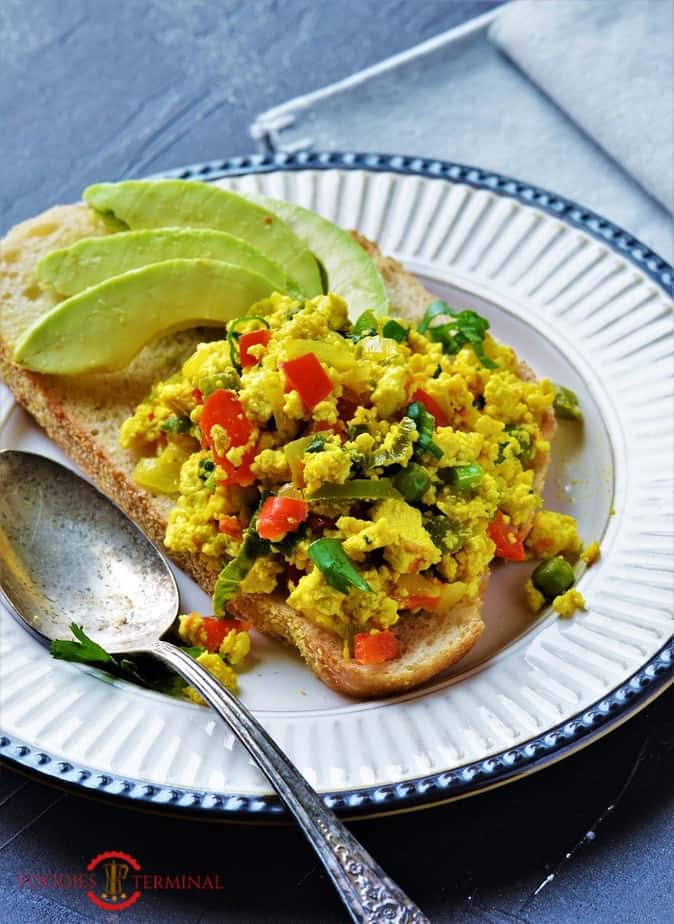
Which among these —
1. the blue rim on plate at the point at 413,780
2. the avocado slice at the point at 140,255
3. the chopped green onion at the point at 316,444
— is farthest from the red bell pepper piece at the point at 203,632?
the avocado slice at the point at 140,255

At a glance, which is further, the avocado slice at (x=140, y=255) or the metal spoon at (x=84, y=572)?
the avocado slice at (x=140, y=255)

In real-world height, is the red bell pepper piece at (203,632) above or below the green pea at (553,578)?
below

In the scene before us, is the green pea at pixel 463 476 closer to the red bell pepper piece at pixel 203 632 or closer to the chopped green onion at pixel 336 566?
the chopped green onion at pixel 336 566

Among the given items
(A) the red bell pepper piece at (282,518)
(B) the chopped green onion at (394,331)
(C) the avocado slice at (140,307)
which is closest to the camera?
(A) the red bell pepper piece at (282,518)

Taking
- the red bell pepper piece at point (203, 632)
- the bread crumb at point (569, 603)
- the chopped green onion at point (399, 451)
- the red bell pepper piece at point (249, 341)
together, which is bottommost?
the red bell pepper piece at point (203, 632)

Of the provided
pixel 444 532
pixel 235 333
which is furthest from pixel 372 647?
pixel 235 333

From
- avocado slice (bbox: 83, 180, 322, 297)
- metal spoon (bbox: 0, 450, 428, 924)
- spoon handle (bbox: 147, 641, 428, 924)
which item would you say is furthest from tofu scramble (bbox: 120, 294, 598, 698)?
avocado slice (bbox: 83, 180, 322, 297)

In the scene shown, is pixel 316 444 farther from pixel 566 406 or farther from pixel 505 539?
pixel 566 406
